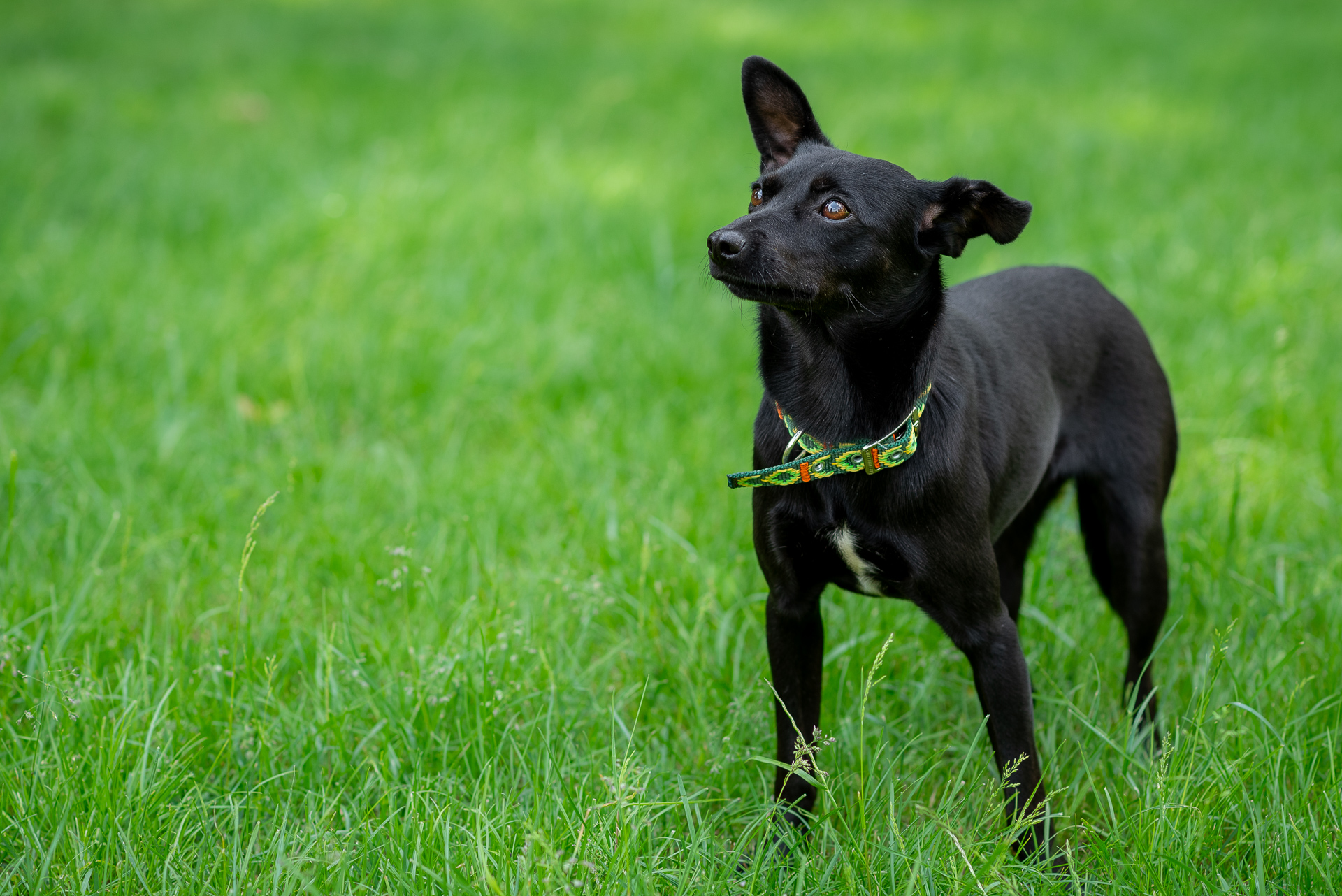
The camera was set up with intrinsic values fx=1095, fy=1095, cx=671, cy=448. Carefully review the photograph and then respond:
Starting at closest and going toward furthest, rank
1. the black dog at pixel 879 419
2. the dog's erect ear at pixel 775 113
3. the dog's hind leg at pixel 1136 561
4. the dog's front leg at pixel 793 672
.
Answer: the black dog at pixel 879 419, the dog's front leg at pixel 793 672, the dog's erect ear at pixel 775 113, the dog's hind leg at pixel 1136 561

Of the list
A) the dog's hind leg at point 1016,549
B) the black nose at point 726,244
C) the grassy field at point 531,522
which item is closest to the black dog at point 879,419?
the black nose at point 726,244

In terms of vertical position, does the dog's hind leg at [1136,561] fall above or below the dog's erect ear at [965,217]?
below

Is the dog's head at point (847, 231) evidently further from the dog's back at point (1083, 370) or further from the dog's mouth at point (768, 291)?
the dog's back at point (1083, 370)

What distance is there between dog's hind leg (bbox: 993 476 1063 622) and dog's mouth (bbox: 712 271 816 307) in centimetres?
111

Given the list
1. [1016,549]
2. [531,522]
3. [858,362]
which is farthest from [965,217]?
[531,522]

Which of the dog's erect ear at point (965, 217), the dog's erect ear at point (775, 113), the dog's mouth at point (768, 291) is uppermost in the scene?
the dog's erect ear at point (775, 113)

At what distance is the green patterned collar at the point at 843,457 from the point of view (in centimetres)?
205

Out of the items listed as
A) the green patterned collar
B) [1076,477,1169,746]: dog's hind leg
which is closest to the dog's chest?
the green patterned collar

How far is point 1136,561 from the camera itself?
2.64 m

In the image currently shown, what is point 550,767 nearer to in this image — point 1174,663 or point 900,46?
point 1174,663

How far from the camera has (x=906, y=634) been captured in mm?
2764

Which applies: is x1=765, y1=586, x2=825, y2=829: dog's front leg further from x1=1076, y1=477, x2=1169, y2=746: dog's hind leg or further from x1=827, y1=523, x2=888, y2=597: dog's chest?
x1=1076, y1=477, x2=1169, y2=746: dog's hind leg

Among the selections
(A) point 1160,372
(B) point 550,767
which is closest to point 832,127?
(A) point 1160,372

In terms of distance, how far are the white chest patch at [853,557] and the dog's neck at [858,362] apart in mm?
191
